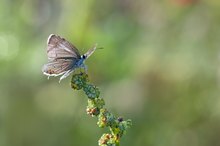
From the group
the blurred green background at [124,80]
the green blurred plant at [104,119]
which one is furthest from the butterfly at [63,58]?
the blurred green background at [124,80]

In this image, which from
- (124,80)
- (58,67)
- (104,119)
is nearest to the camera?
(104,119)

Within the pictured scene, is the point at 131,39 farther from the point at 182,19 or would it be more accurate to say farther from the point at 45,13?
the point at 45,13

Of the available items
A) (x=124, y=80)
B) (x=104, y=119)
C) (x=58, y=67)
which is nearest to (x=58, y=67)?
(x=58, y=67)

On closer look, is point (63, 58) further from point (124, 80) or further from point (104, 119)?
point (124, 80)

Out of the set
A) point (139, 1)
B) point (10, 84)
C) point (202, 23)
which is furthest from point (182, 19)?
point (10, 84)

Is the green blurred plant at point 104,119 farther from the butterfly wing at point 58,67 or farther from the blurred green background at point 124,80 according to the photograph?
the blurred green background at point 124,80

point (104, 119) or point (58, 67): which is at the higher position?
point (58, 67)
